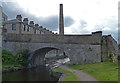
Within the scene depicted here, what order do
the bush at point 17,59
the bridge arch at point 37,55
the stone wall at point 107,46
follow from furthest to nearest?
the bridge arch at point 37,55 → the bush at point 17,59 → the stone wall at point 107,46

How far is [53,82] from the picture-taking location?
42.3 ft

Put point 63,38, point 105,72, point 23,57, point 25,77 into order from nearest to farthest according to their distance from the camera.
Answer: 1. point 105,72
2. point 25,77
3. point 63,38
4. point 23,57

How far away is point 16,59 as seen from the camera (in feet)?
69.9

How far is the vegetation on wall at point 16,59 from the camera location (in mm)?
20719

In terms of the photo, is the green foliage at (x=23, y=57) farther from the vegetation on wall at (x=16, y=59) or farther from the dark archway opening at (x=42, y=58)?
the dark archway opening at (x=42, y=58)

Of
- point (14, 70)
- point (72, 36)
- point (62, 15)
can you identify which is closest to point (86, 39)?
point (72, 36)

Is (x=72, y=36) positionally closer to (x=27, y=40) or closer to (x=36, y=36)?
(x=36, y=36)

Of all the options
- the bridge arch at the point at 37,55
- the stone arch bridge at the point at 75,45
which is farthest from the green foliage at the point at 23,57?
the bridge arch at the point at 37,55

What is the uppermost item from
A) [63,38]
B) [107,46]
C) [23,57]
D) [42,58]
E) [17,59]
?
[63,38]

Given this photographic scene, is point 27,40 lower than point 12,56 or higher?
higher

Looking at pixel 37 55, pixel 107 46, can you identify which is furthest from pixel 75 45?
pixel 37 55

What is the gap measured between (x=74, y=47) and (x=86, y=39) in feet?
7.85

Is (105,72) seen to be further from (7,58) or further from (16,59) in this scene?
(7,58)

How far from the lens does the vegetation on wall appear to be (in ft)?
68.0
